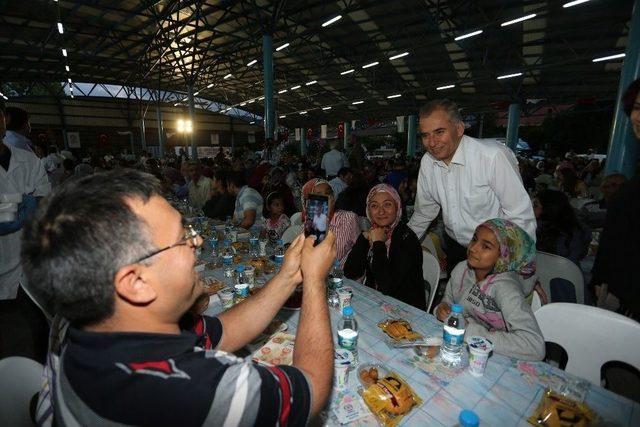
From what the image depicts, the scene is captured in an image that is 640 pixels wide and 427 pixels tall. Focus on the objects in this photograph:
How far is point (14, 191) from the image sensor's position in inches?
110

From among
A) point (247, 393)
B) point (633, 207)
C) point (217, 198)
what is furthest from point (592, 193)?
point (247, 393)

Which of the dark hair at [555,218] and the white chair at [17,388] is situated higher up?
the dark hair at [555,218]

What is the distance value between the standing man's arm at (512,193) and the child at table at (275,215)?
2643 millimetres

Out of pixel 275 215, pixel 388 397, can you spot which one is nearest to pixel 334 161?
pixel 275 215

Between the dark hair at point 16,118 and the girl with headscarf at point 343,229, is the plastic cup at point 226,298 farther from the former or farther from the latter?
the dark hair at point 16,118

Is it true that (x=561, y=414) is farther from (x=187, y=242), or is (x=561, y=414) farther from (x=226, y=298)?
(x=226, y=298)

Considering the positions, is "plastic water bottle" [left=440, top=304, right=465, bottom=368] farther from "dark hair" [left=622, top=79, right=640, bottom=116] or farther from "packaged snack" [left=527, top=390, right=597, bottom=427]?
"dark hair" [left=622, top=79, right=640, bottom=116]

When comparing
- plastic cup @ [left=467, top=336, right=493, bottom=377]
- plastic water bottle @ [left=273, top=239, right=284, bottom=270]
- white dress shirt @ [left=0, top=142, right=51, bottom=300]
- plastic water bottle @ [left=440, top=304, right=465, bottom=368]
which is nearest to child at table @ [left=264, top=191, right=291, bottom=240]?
plastic water bottle @ [left=273, top=239, right=284, bottom=270]

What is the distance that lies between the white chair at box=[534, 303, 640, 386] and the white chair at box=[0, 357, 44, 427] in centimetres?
271

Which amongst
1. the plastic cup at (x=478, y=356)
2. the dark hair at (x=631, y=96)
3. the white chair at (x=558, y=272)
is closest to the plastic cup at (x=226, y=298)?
the plastic cup at (x=478, y=356)

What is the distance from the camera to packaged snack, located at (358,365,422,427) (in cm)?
125

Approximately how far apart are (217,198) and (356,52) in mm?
12372

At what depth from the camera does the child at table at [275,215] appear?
4294 millimetres

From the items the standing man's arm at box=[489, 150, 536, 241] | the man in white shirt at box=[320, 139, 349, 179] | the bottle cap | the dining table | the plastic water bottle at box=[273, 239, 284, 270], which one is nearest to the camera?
the bottle cap
